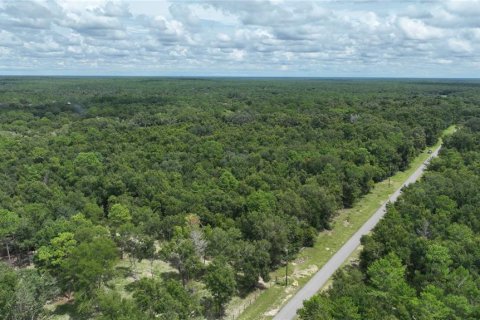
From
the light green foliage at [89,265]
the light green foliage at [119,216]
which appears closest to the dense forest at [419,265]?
→ the light green foliage at [89,265]

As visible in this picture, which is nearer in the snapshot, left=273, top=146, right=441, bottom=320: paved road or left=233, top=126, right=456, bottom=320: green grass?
left=273, top=146, right=441, bottom=320: paved road

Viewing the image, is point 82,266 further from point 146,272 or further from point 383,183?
point 383,183

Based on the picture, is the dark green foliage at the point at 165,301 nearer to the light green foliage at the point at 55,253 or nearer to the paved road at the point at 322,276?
the paved road at the point at 322,276

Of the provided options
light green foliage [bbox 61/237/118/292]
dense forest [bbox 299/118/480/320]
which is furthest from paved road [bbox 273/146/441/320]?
light green foliage [bbox 61/237/118/292]

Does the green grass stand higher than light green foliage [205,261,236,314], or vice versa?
light green foliage [205,261,236,314]

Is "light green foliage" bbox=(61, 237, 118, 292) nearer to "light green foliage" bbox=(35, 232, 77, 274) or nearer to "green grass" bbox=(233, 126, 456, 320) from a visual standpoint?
"light green foliage" bbox=(35, 232, 77, 274)

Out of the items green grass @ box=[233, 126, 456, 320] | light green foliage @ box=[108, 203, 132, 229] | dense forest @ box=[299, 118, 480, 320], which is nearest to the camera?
dense forest @ box=[299, 118, 480, 320]

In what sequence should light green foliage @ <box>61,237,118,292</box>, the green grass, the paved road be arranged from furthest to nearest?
the green grass → the paved road → light green foliage @ <box>61,237,118,292</box>

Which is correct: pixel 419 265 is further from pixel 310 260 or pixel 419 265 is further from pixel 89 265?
pixel 89 265
